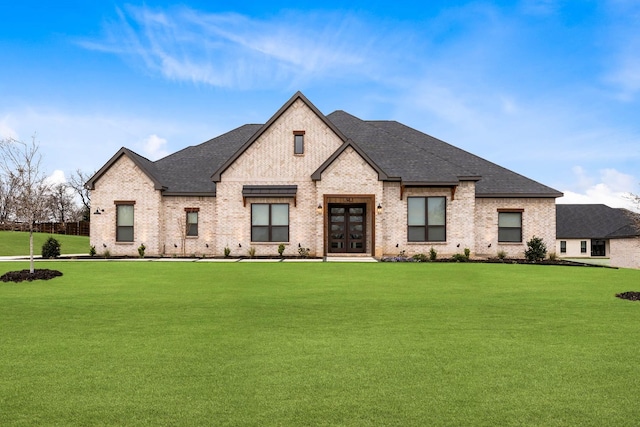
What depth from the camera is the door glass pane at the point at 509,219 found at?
97.9 feet

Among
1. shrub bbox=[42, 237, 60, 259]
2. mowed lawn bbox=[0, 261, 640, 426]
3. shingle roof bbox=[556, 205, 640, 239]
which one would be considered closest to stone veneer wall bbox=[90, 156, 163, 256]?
shrub bbox=[42, 237, 60, 259]

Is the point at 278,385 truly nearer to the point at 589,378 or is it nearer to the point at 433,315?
the point at 589,378

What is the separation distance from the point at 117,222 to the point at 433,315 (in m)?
25.0

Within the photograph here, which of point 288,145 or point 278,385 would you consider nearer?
point 278,385

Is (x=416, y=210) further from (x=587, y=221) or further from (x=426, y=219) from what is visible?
(x=587, y=221)

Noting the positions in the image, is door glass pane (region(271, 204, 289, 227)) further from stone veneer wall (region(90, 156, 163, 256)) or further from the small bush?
the small bush

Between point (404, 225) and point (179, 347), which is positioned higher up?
point (404, 225)

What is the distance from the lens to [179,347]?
7.37 meters

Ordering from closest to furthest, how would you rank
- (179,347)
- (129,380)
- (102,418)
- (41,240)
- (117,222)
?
1. (102,418)
2. (129,380)
3. (179,347)
4. (117,222)
5. (41,240)

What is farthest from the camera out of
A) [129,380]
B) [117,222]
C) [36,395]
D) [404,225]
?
[117,222]

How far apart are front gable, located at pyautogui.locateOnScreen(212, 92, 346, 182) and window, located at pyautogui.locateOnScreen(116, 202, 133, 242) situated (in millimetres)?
5988

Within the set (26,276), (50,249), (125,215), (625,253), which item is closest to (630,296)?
(26,276)

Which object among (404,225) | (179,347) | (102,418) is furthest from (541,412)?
(404,225)

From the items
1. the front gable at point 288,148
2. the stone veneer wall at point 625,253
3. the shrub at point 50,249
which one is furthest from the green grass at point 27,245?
the stone veneer wall at point 625,253
